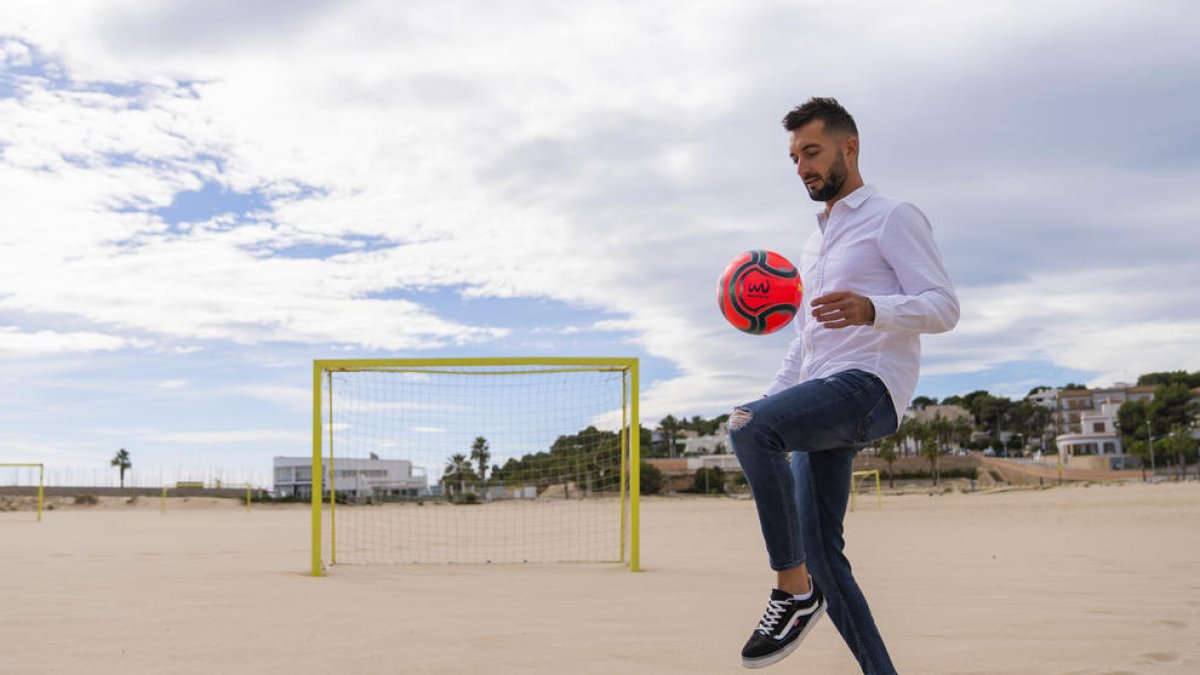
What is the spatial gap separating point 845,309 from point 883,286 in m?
0.39

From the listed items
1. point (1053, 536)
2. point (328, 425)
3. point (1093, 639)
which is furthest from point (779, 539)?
point (1053, 536)

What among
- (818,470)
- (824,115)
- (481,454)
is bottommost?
(481,454)

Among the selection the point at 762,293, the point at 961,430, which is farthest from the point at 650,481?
the point at 762,293

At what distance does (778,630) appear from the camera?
9.71 ft

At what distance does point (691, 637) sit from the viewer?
493 cm

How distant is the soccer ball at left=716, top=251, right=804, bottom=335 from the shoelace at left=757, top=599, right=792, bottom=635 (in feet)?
3.22

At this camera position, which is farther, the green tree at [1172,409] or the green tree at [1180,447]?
the green tree at [1172,409]

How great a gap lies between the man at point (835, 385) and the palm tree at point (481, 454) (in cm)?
1042

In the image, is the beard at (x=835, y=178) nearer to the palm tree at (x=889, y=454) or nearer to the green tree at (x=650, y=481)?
the green tree at (x=650, y=481)

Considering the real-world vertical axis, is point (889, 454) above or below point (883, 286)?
below

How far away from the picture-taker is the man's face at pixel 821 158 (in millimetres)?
3164

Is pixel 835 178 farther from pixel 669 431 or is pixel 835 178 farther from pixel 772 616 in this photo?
pixel 669 431

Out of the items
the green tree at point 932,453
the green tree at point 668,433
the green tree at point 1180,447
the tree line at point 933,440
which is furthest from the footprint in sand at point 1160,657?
the green tree at point 668,433

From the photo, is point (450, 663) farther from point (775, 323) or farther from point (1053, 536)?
point (1053, 536)
